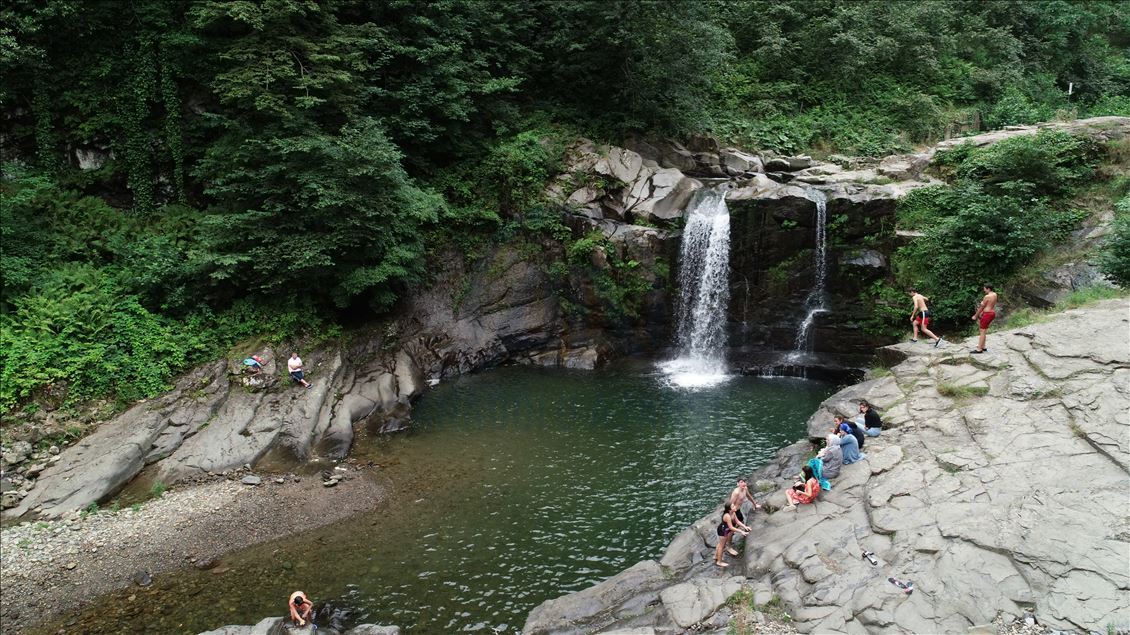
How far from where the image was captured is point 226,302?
58.9 feet

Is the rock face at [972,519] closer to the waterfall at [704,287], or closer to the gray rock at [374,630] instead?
the gray rock at [374,630]

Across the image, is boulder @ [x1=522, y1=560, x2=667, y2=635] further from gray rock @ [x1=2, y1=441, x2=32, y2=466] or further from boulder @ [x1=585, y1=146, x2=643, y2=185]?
boulder @ [x1=585, y1=146, x2=643, y2=185]

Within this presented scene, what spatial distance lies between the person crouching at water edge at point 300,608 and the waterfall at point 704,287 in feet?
50.8

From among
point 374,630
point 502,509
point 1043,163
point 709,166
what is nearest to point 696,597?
point 374,630

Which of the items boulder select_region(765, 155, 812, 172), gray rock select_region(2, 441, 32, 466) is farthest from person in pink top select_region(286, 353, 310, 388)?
boulder select_region(765, 155, 812, 172)

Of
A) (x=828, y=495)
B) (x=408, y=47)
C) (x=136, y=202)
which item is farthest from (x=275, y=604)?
(x=408, y=47)

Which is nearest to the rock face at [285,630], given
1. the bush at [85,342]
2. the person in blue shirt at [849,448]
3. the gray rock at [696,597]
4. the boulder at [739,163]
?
the gray rock at [696,597]

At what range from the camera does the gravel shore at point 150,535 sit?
10.8 m

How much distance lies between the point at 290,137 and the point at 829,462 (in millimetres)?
17089

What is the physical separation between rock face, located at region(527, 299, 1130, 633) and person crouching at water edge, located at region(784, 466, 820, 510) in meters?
0.20

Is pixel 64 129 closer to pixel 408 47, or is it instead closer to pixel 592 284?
pixel 408 47

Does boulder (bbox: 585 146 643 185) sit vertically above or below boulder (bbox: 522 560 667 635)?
above

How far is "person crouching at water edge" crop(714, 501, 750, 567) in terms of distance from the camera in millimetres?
10273

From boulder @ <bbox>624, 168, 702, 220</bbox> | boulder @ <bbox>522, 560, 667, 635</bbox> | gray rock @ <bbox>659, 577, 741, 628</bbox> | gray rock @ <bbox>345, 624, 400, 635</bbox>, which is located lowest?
gray rock @ <bbox>345, 624, 400, 635</bbox>
